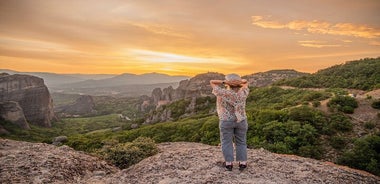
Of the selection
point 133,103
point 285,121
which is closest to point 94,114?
point 133,103

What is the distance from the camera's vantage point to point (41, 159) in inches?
387

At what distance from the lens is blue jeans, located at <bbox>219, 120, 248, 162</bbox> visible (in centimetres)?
820

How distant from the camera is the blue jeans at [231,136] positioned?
820 cm

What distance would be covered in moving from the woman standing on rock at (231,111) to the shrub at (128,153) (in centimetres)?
434

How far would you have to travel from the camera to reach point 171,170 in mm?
8844

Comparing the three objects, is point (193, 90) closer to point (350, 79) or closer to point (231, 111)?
point (350, 79)

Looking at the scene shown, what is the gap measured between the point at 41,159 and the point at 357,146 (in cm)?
1407

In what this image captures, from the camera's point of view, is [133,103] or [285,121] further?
[133,103]

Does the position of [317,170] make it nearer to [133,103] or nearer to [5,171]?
[5,171]

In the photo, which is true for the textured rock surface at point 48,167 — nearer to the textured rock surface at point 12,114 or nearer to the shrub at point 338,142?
the shrub at point 338,142

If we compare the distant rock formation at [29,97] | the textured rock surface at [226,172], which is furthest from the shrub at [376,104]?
the distant rock formation at [29,97]

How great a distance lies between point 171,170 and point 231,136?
2.07m

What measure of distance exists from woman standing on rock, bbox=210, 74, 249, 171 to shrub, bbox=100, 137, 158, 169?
→ 4.34m

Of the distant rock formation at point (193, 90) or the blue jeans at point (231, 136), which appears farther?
the distant rock formation at point (193, 90)
